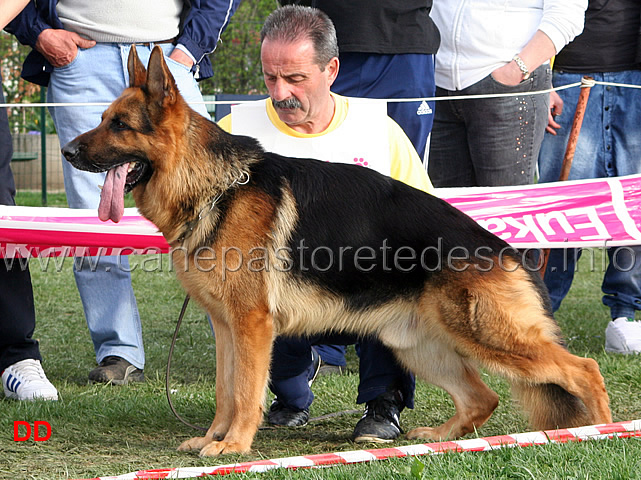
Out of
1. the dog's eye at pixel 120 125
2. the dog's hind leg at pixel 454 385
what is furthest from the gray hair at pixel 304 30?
the dog's hind leg at pixel 454 385

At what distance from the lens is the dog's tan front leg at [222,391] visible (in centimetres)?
340

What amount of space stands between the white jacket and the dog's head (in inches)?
102

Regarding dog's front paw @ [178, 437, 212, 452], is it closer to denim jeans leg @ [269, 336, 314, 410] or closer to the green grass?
the green grass

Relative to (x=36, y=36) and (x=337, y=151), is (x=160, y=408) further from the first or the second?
(x=36, y=36)

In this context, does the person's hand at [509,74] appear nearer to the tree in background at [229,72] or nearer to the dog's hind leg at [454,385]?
the dog's hind leg at [454,385]

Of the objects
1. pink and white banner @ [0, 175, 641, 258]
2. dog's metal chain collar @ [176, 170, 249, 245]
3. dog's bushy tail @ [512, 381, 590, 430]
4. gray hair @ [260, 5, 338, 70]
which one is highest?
gray hair @ [260, 5, 338, 70]

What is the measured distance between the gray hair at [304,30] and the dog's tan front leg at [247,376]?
130 centimetres

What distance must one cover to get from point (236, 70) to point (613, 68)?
1008 centimetres

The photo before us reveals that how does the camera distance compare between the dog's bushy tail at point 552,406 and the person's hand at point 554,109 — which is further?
the person's hand at point 554,109

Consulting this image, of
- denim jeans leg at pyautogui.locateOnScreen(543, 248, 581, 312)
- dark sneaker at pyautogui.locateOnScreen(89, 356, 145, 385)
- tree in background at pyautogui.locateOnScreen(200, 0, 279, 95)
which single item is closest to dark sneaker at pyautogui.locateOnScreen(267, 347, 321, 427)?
dark sneaker at pyautogui.locateOnScreen(89, 356, 145, 385)

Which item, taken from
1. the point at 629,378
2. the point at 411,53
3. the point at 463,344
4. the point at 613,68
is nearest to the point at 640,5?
the point at 613,68

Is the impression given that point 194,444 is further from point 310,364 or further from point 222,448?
point 310,364

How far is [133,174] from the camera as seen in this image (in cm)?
328

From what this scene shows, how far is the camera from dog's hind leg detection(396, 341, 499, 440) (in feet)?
11.7
